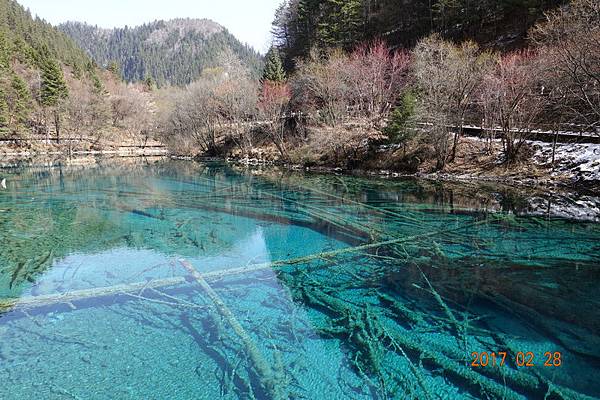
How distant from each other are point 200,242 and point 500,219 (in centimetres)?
1130

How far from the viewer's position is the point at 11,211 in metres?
17.7

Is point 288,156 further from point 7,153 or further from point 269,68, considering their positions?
point 7,153

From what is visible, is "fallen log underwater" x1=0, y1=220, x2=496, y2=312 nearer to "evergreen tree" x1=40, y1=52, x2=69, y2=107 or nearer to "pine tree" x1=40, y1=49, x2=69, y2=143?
"pine tree" x1=40, y1=49, x2=69, y2=143

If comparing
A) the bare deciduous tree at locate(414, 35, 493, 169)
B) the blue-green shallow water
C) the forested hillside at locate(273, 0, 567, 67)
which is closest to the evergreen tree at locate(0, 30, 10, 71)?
the forested hillside at locate(273, 0, 567, 67)

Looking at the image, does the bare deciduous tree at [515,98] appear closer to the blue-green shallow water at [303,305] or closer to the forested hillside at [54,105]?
the blue-green shallow water at [303,305]

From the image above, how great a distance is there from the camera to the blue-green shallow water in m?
5.46

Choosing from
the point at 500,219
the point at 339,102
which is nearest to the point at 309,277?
the point at 500,219

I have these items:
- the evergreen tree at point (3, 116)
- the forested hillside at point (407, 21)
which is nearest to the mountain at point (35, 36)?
the evergreen tree at point (3, 116)
